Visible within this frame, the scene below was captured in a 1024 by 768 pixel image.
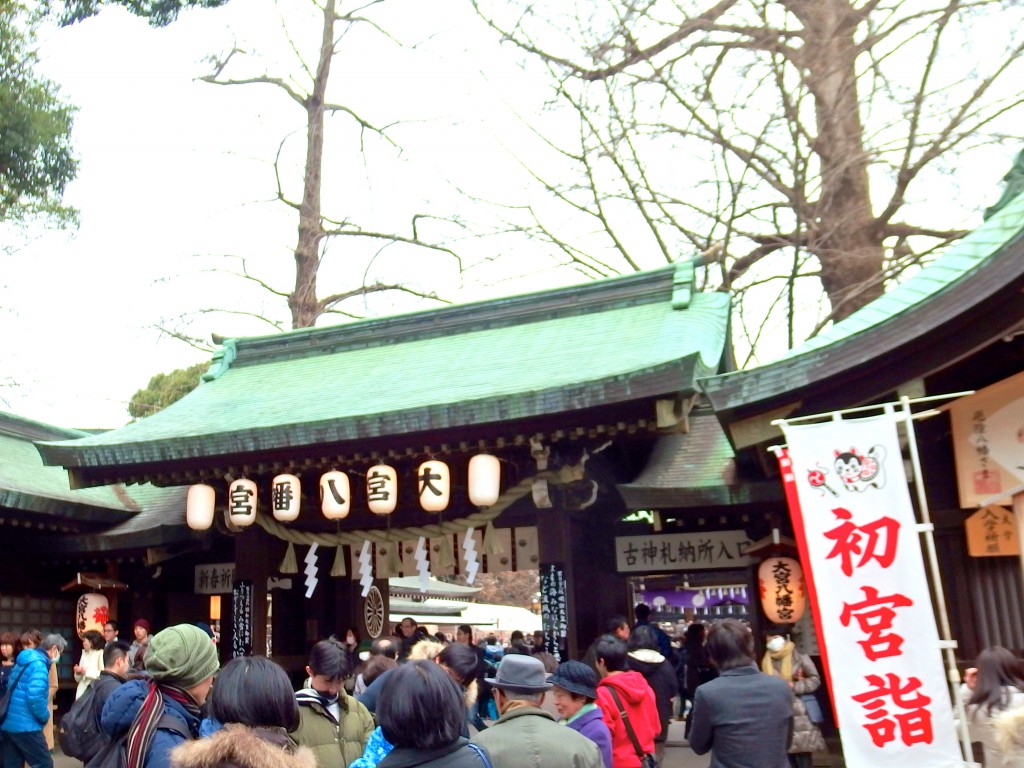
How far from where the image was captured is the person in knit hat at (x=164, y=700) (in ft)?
10.3

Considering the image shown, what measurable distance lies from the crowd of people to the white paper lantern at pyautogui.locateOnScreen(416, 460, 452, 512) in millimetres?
2690

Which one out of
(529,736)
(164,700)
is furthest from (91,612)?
(529,736)

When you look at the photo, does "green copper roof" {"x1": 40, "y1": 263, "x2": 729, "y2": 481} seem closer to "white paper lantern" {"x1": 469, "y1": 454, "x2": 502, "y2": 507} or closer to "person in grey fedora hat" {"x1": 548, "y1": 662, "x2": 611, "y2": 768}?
"white paper lantern" {"x1": 469, "y1": 454, "x2": 502, "y2": 507}

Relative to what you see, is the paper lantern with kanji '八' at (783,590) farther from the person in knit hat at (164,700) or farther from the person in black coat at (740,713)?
the person in knit hat at (164,700)

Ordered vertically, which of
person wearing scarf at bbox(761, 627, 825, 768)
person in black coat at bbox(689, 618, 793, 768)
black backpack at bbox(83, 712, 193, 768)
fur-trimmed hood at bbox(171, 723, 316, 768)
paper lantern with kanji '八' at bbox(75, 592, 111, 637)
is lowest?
person wearing scarf at bbox(761, 627, 825, 768)

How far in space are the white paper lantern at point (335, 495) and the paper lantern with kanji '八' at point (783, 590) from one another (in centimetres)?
417

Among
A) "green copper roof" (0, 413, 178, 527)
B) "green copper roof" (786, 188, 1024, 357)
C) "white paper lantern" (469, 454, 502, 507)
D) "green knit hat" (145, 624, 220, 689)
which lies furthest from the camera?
"green copper roof" (0, 413, 178, 527)

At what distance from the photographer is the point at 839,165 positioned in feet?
43.4

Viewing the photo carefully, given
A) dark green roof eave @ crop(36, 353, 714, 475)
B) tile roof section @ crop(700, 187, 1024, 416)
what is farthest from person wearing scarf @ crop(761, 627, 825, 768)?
dark green roof eave @ crop(36, 353, 714, 475)

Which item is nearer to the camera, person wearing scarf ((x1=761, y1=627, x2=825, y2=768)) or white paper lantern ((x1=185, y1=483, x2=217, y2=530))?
person wearing scarf ((x1=761, y1=627, x2=825, y2=768))

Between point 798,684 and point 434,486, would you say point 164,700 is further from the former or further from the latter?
point 434,486

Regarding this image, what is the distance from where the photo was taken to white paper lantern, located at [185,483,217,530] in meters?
10.5

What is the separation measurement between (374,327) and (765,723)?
384 inches

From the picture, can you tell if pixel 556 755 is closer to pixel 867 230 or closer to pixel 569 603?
pixel 569 603
